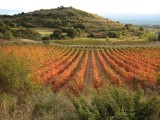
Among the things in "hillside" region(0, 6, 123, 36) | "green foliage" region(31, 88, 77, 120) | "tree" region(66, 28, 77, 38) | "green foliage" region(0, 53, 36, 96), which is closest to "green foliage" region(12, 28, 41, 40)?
"tree" region(66, 28, 77, 38)

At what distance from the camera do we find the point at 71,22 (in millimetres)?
153250

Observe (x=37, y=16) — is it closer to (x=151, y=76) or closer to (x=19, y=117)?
(x=151, y=76)

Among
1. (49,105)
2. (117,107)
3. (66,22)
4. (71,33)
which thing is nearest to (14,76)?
(49,105)

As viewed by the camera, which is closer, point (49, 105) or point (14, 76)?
point (49, 105)

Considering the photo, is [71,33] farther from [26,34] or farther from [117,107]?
[117,107]

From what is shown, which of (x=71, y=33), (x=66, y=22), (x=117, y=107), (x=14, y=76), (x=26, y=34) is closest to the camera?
(x=117, y=107)

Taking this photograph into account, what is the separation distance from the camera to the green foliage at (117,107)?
1079 cm

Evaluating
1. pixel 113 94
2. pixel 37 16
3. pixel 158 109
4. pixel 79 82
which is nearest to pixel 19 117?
pixel 113 94

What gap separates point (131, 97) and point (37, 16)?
162 metres

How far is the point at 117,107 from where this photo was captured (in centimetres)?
1101

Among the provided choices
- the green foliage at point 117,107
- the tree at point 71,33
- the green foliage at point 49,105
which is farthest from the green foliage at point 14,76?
the tree at point 71,33

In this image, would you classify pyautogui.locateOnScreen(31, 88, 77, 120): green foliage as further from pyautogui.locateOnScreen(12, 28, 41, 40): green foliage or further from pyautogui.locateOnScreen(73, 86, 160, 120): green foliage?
pyautogui.locateOnScreen(12, 28, 41, 40): green foliage

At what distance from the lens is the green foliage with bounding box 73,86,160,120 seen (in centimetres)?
1079

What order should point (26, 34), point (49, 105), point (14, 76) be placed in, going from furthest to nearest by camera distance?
point (26, 34) → point (14, 76) → point (49, 105)
